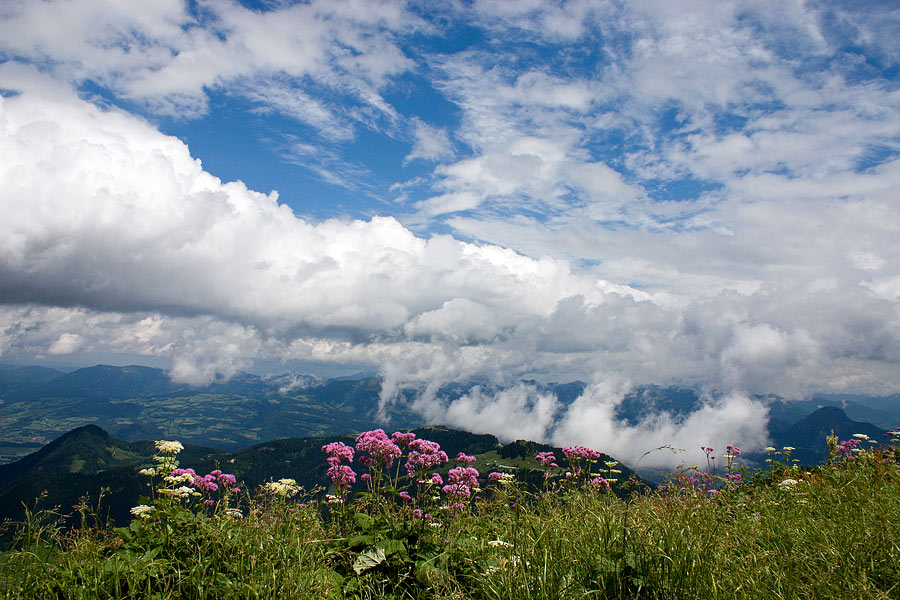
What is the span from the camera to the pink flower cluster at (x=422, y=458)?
9.05 metres

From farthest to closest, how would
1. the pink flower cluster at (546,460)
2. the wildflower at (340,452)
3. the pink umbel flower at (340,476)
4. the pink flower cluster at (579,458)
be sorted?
the pink flower cluster at (579,458)
the pink flower cluster at (546,460)
the wildflower at (340,452)
the pink umbel flower at (340,476)

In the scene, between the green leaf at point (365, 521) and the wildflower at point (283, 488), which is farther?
the wildflower at point (283, 488)

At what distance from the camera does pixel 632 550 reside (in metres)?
5.05

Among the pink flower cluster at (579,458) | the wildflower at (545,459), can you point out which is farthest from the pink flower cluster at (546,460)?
the pink flower cluster at (579,458)

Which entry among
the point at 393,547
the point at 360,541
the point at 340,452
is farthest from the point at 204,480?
the point at 393,547

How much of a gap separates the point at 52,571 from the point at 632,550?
6855mm

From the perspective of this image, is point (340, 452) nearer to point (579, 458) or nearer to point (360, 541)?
point (360, 541)

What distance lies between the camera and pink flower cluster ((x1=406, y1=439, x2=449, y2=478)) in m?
9.05

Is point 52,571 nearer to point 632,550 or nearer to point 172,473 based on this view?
point 172,473

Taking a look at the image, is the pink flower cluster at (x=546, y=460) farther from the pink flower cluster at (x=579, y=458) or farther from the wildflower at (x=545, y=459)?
the pink flower cluster at (x=579, y=458)

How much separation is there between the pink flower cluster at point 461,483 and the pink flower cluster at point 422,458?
42 centimetres

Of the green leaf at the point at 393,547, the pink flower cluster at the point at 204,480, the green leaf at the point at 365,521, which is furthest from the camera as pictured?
the pink flower cluster at the point at 204,480

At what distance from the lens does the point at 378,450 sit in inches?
351

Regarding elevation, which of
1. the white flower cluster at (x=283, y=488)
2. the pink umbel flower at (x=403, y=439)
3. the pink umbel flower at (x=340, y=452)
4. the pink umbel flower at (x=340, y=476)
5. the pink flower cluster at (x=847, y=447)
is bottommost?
the pink flower cluster at (x=847, y=447)
